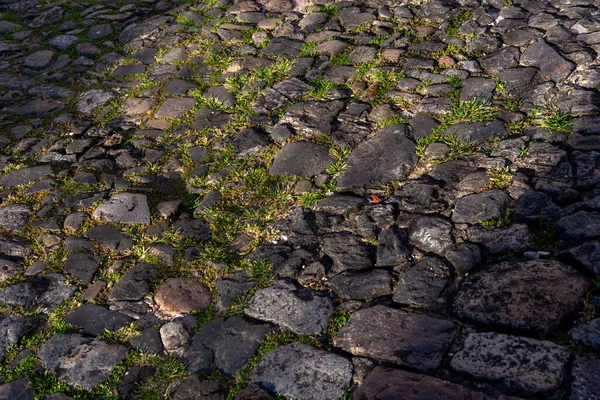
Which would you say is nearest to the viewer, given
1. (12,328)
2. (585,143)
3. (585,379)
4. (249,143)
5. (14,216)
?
(585,379)

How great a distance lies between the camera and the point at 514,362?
2.45m

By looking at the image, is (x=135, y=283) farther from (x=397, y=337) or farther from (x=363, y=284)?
(x=397, y=337)

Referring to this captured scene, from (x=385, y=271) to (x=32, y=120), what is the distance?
3382 mm

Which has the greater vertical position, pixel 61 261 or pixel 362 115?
pixel 362 115

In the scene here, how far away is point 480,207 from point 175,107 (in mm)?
2635

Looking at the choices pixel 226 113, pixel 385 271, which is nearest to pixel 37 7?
pixel 226 113

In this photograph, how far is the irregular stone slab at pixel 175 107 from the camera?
4.81 meters

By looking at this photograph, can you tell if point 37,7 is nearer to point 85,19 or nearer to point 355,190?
point 85,19

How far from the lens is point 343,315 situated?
2.94 m

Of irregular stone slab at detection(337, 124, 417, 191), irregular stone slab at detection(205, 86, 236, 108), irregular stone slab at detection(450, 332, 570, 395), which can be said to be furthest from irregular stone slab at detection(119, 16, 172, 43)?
irregular stone slab at detection(450, 332, 570, 395)

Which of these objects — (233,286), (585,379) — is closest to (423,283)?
(585,379)

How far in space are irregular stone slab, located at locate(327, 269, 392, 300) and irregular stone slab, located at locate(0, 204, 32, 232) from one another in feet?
6.86

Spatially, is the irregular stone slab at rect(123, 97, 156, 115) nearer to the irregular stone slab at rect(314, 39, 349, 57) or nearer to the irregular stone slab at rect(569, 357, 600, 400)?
the irregular stone slab at rect(314, 39, 349, 57)

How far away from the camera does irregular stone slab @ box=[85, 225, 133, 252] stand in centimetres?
365
